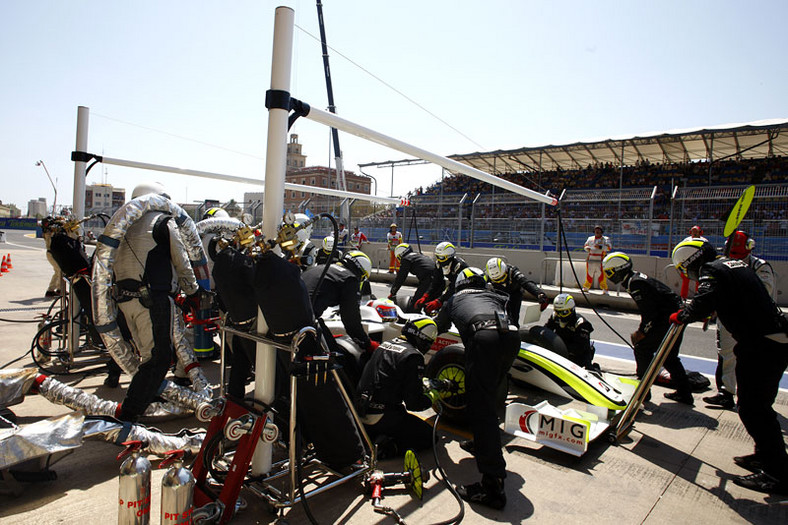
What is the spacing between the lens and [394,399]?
141 inches

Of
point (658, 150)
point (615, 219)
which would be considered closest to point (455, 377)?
point (615, 219)

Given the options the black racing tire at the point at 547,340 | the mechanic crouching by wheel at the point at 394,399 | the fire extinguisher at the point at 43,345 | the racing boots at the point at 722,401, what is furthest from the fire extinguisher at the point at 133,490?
the racing boots at the point at 722,401

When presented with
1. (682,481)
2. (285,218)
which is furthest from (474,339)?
(682,481)

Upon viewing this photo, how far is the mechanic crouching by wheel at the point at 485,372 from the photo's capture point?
3.10 metres

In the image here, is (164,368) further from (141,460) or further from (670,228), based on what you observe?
(670,228)

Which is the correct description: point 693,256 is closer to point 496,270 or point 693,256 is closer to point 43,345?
point 496,270

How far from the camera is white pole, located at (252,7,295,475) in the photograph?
2.80 metres

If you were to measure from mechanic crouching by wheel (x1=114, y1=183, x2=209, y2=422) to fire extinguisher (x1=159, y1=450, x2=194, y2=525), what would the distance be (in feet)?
5.81

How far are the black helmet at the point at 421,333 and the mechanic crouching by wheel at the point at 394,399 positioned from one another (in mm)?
39

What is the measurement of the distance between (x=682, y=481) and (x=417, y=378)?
206 centimetres

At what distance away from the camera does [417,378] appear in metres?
3.63

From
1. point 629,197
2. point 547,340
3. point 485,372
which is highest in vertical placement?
point 629,197

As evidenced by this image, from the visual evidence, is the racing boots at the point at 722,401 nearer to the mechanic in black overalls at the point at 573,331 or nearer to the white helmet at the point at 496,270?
the mechanic in black overalls at the point at 573,331

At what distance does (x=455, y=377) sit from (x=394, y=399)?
116cm
